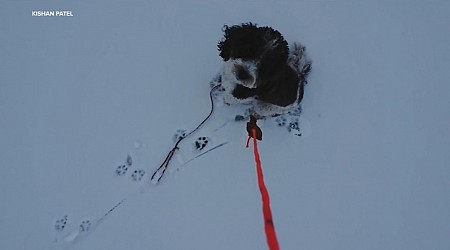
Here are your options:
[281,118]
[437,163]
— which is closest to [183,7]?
[281,118]

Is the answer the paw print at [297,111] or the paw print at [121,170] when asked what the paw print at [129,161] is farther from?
the paw print at [297,111]

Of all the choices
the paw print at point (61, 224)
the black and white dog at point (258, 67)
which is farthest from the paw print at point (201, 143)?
the paw print at point (61, 224)

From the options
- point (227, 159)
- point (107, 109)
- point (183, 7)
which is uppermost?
point (183, 7)

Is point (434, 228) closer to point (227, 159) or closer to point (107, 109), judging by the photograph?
point (227, 159)

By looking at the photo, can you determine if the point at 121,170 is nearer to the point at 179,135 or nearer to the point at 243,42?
the point at 179,135

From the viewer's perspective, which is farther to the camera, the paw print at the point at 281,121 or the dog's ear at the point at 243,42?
the paw print at the point at 281,121

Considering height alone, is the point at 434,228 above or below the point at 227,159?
below

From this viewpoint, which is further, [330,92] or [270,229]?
[330,92]
